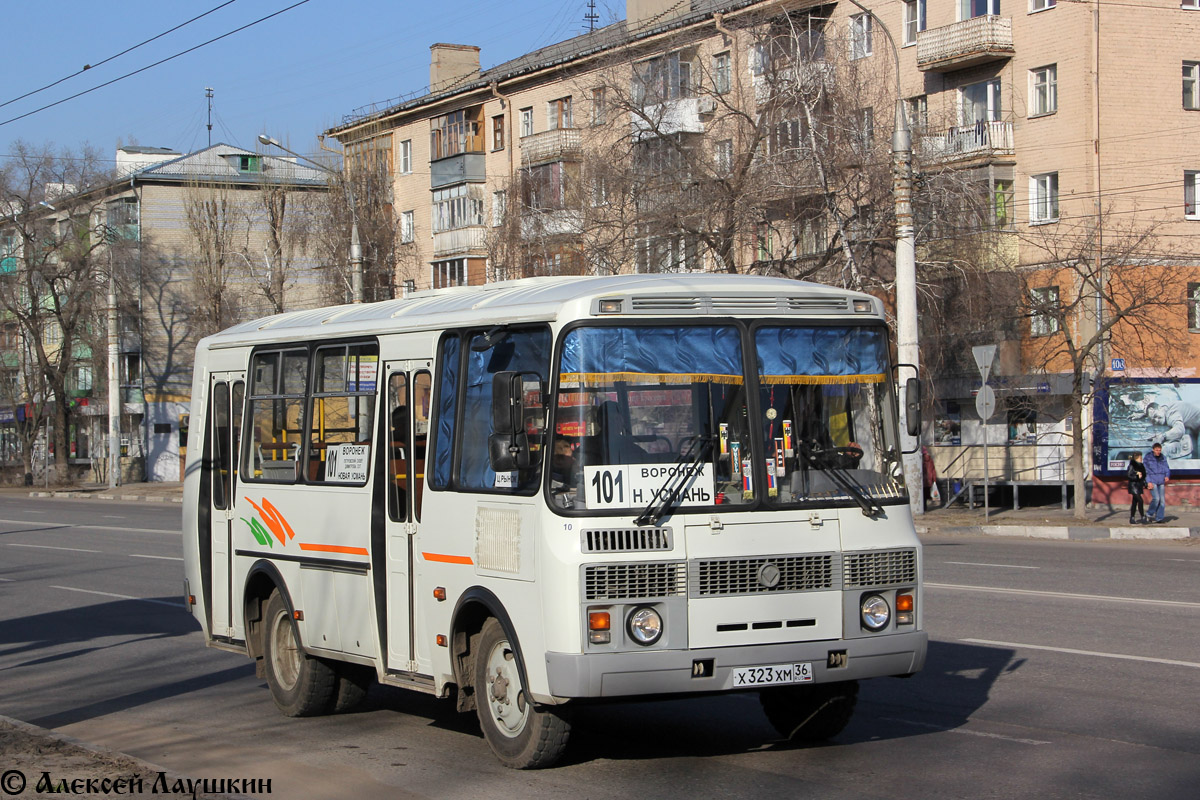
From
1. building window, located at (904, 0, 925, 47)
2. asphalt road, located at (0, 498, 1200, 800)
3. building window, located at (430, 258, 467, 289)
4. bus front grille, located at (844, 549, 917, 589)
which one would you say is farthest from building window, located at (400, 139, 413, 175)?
bus front grille, located at (844, 549, 917, 589)

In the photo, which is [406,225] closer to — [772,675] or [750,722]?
[750,722]

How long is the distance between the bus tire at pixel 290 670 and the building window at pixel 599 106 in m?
25.4

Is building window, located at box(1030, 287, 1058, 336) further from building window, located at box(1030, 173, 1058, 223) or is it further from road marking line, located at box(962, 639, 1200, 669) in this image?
road marking line, located at box(962, 639, 1200, 669)

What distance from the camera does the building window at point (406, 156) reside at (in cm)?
6194

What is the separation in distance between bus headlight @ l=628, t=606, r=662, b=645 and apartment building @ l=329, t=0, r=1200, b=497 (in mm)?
23854

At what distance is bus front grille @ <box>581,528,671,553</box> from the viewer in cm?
713

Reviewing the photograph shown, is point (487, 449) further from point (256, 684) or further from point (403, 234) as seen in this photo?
point (403, 234)

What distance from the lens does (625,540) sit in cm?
718

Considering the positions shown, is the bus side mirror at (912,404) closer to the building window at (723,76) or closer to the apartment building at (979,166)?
the apartment building at (979,166)

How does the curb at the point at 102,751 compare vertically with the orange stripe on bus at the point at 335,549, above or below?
below

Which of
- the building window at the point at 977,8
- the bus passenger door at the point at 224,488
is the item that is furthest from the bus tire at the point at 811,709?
the building window at the point at 977,8

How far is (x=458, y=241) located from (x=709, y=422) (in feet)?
160

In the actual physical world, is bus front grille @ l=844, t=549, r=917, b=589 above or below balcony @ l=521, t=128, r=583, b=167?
below

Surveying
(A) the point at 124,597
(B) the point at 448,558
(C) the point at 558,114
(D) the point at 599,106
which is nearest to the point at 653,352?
(B) the point at 448,558
